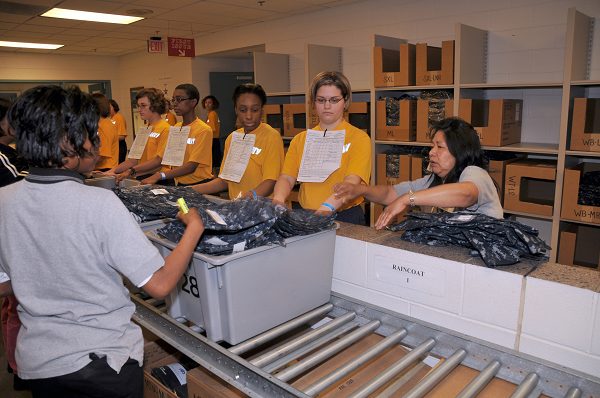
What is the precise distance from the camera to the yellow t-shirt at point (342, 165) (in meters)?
1.94

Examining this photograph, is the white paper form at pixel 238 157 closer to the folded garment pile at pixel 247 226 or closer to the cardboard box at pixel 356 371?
the folded garment pile at pixel 247 226

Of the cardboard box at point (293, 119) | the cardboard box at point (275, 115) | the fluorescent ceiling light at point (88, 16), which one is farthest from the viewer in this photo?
the fluorescent ceiling light at point (88, 16)

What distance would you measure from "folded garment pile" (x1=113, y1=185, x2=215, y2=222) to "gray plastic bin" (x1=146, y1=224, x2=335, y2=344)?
0.91ft

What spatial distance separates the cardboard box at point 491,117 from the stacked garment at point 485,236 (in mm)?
2503

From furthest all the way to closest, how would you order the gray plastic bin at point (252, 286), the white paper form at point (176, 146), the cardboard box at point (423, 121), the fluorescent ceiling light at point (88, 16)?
the fluorescent ceiling light at point (88, 16), the cardboard box at point (423, 121), the white paper form at point (176, 146), the gray plastic bin at point (252, 286)

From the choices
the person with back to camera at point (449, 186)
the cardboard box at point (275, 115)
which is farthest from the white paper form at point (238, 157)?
the cardboard box at point (275, 115)

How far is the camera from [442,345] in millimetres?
1194

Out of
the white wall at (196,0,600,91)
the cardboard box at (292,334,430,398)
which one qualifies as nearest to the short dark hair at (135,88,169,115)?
the white wall at (196,0,600,91)

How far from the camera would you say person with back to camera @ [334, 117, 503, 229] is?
4.96 feet

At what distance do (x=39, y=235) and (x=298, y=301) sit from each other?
0.70 m

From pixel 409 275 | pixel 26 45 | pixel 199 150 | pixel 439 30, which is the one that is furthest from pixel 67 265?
pixel 26 45

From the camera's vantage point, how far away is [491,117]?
139 inches

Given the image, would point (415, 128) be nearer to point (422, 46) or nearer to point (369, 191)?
point (422, 46)

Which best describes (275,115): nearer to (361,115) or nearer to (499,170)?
(361,115)
